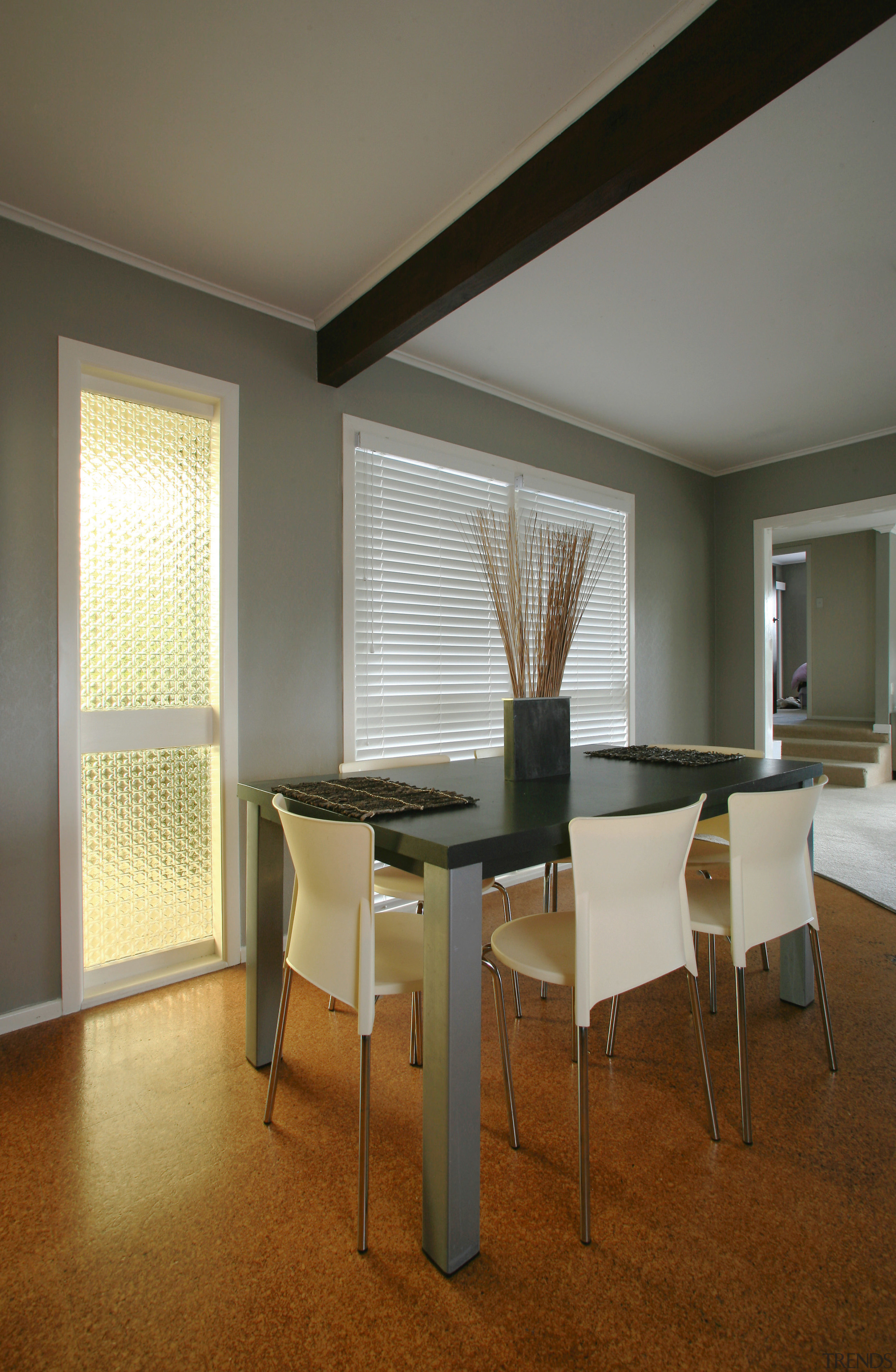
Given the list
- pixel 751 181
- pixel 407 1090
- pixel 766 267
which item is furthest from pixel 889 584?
pixel 407 1090

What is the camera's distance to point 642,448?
485cm

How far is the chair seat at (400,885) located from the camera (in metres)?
2.25

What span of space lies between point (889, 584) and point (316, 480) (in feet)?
23.2

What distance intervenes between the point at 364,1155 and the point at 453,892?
62cm

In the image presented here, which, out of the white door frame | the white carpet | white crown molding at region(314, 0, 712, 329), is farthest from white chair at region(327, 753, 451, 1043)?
the white door frame

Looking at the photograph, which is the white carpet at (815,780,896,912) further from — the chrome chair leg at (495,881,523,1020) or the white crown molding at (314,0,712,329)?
the white crown molding at (314,0,712,329)

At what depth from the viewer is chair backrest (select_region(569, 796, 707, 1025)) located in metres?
1.51

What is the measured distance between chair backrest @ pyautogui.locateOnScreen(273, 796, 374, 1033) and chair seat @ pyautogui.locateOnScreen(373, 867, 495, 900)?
1.89 ft

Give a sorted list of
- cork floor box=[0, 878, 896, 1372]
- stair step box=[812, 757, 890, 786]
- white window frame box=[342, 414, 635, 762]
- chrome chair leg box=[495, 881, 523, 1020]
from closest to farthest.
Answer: cork floor box=[0, 878, 896, 1372], chrome chair leg box=[495, 881, 523, 1020], white window frame box=[342, 414, 635, 762], stair step box=[812, 757, 890, 786]

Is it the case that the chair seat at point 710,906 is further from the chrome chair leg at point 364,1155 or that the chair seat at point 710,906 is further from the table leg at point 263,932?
the table leg at point 263,932

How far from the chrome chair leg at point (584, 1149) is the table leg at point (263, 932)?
0.97m

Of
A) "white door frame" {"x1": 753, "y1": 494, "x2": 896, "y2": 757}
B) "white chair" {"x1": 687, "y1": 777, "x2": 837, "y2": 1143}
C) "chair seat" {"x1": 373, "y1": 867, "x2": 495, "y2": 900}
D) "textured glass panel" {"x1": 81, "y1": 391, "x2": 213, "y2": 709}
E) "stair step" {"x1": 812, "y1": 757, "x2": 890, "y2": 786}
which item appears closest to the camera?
"white chair" {"x1": 687, "y1": 777, "x2": 837, "y2": 1143}

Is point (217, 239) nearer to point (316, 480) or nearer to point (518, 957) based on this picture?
point (316, 480)

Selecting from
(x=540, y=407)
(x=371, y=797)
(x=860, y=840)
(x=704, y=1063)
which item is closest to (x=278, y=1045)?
(x=371, y=797)
